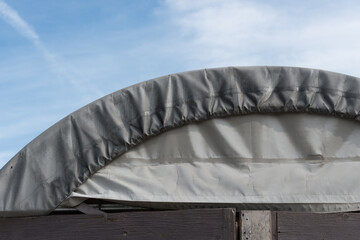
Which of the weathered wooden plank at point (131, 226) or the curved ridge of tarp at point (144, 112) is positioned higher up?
the curved ridge of tarp at point (144, 112)

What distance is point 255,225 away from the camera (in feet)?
13.5

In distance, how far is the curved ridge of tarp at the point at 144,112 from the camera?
4418 mm

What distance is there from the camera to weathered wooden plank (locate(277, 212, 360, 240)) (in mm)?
4191

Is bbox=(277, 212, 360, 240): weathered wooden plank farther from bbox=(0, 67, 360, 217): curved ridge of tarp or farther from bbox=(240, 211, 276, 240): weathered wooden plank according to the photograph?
bbox=(0, 67, 360, 217): curved ridge of tarp

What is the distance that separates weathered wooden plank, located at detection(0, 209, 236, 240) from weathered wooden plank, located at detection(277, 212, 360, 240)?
15.7 inches

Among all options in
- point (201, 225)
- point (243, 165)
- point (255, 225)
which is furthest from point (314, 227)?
point (201, 225)

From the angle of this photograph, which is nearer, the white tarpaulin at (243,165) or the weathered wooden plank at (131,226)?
the weathered wooden plank at (131,226)

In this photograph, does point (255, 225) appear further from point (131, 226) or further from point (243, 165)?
point (131, 226)

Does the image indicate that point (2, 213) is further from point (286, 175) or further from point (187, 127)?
point (286, 175)

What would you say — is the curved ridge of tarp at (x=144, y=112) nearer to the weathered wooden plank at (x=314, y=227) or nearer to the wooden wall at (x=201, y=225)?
the wooden wall at (x=201, y=225)

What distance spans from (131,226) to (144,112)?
2.97 ft

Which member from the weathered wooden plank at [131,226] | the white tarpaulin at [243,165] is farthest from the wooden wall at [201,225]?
the white tarpaulin at [243,165]

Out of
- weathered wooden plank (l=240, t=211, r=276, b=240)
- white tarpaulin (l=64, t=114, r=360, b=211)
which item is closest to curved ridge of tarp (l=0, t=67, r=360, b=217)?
white tarpaulin (l=64, t=114, r=360, b=211)

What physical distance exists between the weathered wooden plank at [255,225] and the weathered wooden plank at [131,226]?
0.26 feet
